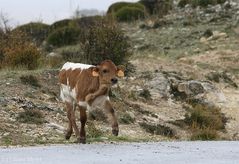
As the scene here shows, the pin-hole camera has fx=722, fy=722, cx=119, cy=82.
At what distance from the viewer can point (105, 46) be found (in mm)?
25891

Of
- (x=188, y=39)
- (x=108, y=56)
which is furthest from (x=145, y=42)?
(x=108, y=56)

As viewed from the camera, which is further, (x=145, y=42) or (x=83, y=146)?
(x=145, y=42)

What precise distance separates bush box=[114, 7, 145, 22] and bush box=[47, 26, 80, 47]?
7268 mm

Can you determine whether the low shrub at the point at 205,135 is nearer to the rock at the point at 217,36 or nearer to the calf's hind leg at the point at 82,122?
the calf's hind leg at the point at 82,122

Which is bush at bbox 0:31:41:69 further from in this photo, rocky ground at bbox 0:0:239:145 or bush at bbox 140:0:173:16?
bush at bbox 140:0:173:16

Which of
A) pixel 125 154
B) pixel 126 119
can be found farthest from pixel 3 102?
pixel 125 154

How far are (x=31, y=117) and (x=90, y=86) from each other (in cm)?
464

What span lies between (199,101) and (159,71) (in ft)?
9.36

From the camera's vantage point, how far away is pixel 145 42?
38969mm

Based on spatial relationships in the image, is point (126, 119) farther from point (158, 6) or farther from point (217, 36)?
point (158, 6)

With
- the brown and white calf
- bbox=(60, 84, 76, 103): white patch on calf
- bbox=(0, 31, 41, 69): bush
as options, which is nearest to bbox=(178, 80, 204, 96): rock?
bbox=(0, 31, 41, 69): bush

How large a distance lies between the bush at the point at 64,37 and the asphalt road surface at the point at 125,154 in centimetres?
2869

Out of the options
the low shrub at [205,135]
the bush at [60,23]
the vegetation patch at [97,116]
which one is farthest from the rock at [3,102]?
the bush at [60,23]

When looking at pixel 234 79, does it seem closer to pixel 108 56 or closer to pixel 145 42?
pixel 108 56
